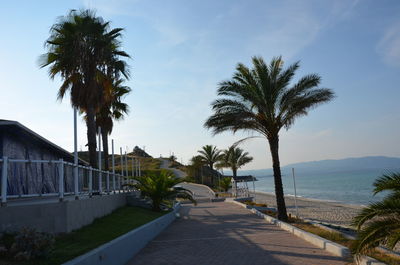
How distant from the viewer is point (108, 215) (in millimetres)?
13773

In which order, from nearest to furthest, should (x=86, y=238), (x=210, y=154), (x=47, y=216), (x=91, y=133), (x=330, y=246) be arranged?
(x=47, y=216)
(x=86, y=238)
(x=330, y=246)
(x=91, y=133)
(x=210, y=154)

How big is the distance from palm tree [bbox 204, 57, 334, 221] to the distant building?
779cm

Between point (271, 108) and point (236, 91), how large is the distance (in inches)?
68.7

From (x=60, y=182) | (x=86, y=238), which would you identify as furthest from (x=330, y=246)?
(x=60, y=182)

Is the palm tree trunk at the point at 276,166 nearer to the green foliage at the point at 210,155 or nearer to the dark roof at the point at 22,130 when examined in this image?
the dark roof at the point at 22,130

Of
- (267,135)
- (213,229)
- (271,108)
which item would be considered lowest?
(213,229)

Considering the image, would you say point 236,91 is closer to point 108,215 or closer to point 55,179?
point 108,215

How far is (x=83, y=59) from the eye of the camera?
1692 cm

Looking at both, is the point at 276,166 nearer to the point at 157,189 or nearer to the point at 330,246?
the point at 157,189

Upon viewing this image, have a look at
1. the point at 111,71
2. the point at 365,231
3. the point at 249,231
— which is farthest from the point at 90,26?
the point at 365,231

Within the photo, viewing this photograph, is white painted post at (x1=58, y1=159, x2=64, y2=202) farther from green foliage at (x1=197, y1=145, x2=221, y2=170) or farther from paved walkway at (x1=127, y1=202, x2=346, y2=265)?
green foliage at (x1=197, y1=145, x2=221, y2=170)

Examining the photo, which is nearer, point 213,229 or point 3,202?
point 3,202

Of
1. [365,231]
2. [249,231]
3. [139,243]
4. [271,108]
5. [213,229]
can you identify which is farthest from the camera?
[271,108]

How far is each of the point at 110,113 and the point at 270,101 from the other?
12.9 m
